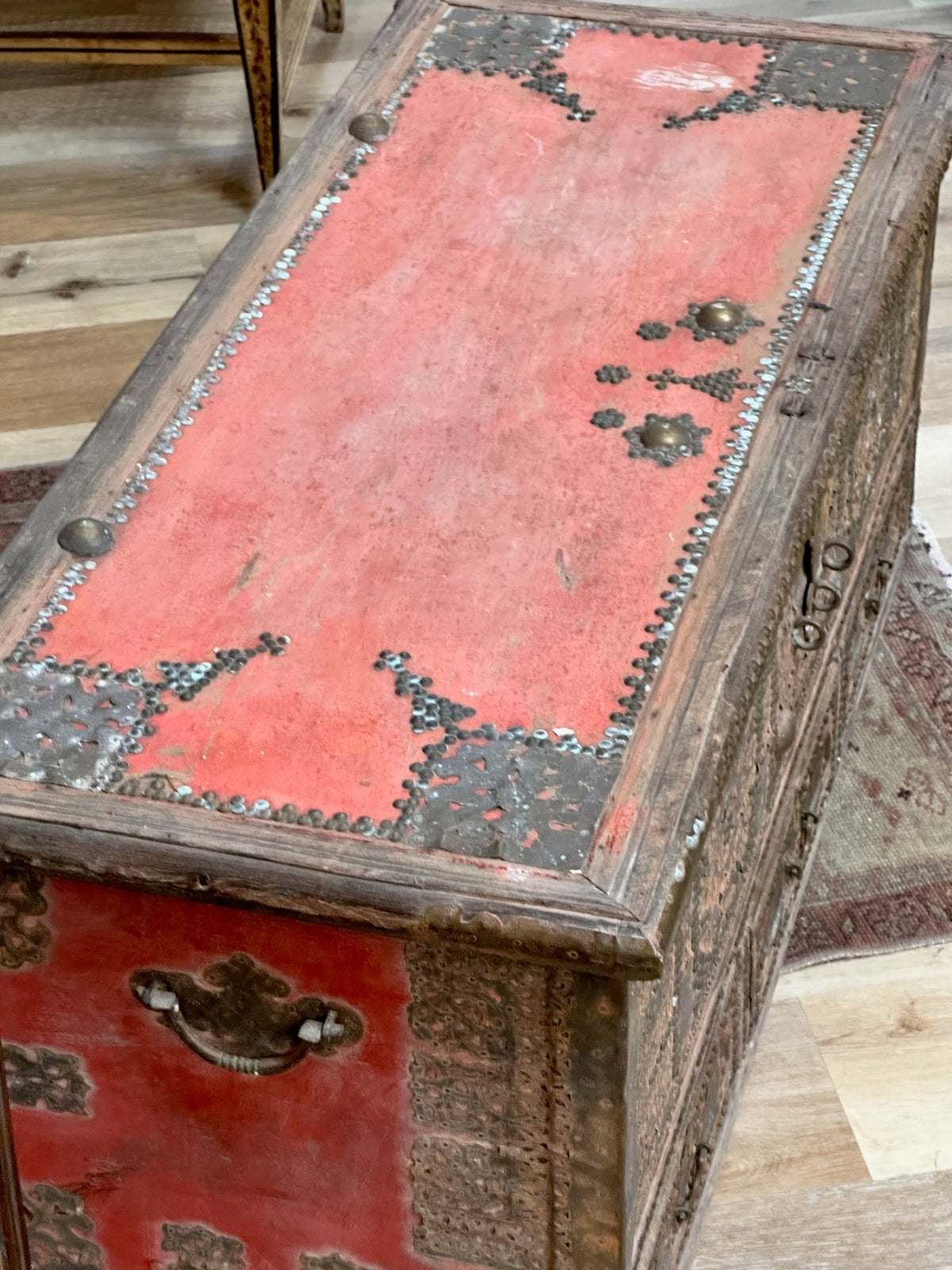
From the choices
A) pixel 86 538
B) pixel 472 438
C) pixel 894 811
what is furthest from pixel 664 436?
pixel 894 811

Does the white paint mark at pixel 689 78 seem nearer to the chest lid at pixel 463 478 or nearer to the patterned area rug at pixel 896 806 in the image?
the chest lid at pixel 463 478

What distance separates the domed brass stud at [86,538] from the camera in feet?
5.39

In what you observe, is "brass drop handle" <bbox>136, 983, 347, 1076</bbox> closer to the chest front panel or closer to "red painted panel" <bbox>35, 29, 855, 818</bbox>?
the chest front panel

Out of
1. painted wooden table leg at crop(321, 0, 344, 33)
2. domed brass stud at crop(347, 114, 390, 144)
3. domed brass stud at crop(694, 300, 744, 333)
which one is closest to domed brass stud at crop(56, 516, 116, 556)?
domed brass stud at crop(694, 300, 744, 333)

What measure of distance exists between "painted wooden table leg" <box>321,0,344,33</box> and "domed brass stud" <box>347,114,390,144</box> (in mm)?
1951

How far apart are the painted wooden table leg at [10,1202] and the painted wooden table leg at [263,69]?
207 cm

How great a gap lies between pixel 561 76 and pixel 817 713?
2.77ft

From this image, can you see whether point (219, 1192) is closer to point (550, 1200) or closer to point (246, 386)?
point (550, 1200)

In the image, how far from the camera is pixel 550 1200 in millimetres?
1541

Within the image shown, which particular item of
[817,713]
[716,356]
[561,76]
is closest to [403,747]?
[716,356]

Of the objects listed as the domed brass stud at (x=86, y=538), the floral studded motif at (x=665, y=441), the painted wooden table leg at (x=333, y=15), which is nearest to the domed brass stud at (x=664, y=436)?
the floral studded motif at (x=665, y=441)

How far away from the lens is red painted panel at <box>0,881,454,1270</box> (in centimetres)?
147

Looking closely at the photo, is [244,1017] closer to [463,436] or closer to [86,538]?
[86,538]

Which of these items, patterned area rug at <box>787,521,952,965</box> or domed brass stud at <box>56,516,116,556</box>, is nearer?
domed brass stud at <box>56,516,116,556</box>
